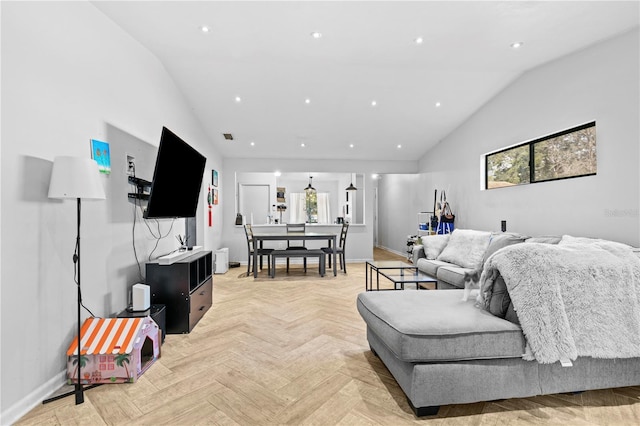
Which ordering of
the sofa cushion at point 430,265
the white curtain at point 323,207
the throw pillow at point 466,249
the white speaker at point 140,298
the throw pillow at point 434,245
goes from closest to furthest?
the white speaker at point 140,298 < the throw pillow at point 466,249 < the sofa cushion at point 430,265 < the throw pillow at point 434,245 < the white curtain at point 323,207

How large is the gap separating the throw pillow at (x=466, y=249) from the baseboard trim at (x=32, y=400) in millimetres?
4109

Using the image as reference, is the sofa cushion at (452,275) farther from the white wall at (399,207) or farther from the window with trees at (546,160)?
the white wall at (399,207)

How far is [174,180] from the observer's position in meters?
3.14

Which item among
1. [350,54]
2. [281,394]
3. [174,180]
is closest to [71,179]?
[174,180]

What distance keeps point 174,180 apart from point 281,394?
7.46 feet

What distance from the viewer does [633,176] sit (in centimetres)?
285

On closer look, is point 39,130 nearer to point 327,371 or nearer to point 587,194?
point 327,371

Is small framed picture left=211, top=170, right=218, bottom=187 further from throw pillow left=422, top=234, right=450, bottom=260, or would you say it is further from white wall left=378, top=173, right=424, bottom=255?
white wall left=378, top=173, right=424, bottom=255

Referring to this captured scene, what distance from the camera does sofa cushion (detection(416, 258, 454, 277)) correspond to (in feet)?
13.8

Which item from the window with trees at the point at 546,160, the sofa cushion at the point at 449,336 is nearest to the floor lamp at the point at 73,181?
the sofa cushion at the point at 449,336

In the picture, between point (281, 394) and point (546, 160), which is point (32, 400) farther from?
point (546, 160)

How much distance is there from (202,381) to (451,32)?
377 centimetres

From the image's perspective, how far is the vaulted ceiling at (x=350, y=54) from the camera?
274cm

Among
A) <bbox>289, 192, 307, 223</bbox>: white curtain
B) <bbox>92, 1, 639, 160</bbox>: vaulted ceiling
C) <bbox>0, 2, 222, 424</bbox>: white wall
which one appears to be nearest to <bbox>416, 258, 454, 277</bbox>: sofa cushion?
<bbox>92, 1, 639, 160</bbox>: vaulted ceiling
